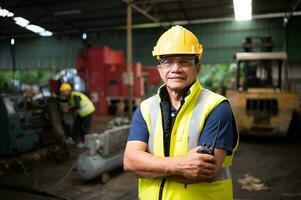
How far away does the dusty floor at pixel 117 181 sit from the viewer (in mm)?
5215

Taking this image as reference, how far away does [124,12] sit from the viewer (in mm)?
13805

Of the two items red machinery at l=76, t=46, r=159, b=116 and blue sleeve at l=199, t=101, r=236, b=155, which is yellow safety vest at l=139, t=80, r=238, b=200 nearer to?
blue sleeve at l=199, t=101, r=236, b=155

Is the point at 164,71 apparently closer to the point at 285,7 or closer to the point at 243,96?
the point at 243,96

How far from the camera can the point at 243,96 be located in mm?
9141

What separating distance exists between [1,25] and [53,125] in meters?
3.03

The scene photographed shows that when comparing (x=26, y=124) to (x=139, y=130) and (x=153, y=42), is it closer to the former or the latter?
(x=139, y=130)

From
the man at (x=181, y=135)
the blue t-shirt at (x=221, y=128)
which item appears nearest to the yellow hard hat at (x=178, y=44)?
the man at (x=181, y=135)

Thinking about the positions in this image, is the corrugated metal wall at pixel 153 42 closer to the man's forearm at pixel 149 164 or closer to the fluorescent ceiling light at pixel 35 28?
the fluorescent ceiling light at pixel 35 28

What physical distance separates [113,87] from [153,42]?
3.94 meters

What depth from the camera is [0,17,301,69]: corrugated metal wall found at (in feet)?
51.4

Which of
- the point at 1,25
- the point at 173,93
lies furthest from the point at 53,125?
the point at 173,93

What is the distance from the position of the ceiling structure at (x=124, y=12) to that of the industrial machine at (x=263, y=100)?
3.35 metres

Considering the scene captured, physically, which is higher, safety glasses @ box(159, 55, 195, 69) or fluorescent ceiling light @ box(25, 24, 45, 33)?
fluorescent ceiling light @ box(25, 24, 45, 33)

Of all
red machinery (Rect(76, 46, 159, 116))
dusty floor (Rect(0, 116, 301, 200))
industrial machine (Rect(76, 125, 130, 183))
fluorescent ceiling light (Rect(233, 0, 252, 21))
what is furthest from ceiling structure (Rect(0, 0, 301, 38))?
industrial machine (Rect(76, 125, 130, 183))
